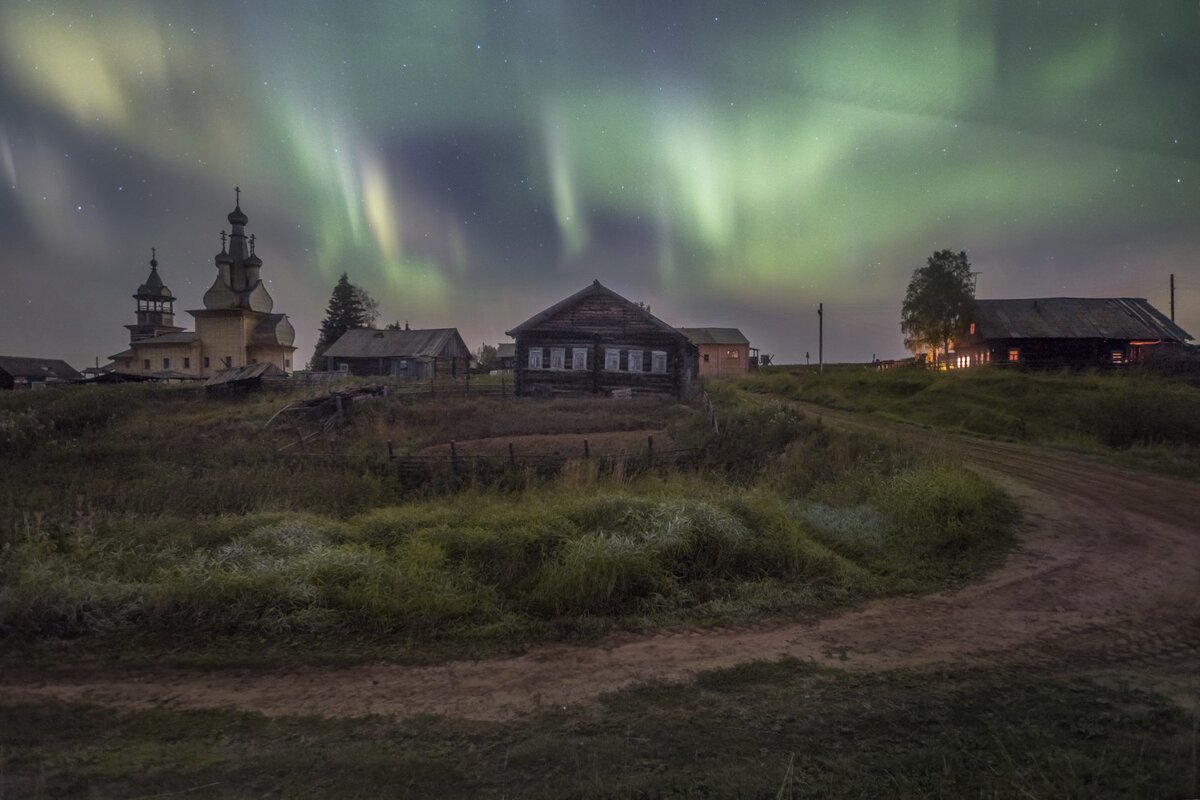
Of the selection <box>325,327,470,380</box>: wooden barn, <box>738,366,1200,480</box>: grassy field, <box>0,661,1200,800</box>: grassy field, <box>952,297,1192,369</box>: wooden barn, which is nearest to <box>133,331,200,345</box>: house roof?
<box>325,327,470,380</box>: wooden barn

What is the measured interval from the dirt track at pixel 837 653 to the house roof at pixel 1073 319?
40662 mm

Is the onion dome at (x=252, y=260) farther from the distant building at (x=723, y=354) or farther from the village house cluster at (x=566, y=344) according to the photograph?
the distant building at (x=723, y=354)

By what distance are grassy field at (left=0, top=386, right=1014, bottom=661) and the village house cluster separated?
56.3 feet

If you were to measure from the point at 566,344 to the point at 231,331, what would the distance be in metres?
Result: 43.3

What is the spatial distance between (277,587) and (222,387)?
35.1m

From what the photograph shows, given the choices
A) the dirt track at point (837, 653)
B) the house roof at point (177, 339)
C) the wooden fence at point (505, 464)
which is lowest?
the dirt track at point (837, 653)

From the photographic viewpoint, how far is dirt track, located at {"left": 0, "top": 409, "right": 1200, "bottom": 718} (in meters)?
4.45

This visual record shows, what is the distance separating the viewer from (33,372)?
64.9 meters

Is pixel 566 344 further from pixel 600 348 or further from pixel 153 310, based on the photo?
pixel 153 310

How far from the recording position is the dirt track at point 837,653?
14.6 ft

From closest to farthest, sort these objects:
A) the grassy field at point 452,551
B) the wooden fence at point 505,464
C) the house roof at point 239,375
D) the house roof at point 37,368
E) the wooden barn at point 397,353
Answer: the grassy field at point 452,551 → the wooden fence at point 505,464 → the house roof at point 239,375 → the wooden barn at point 397,353 → the house roof at point 37,368

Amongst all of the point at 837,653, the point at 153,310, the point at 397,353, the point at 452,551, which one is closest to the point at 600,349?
the point at 452,551

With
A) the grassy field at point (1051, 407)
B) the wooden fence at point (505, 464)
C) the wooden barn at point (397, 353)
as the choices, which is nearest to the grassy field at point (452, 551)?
the wooden fence at point (505, 464)

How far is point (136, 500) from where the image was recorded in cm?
1091
